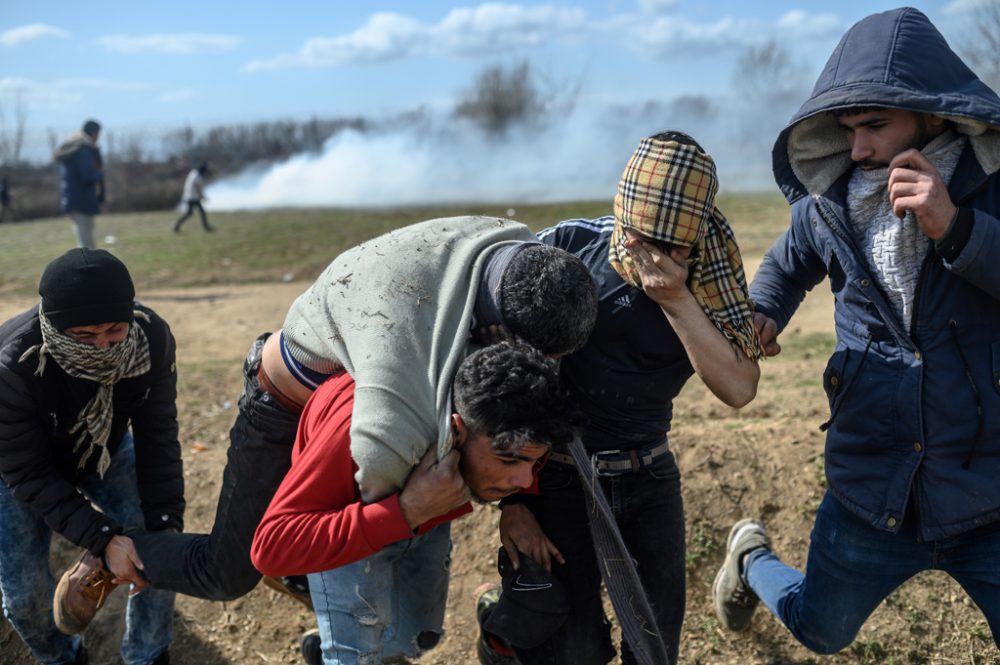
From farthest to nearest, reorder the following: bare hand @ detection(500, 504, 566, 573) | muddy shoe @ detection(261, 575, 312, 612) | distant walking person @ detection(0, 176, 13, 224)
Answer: distant walking person @ detection(0, 176, 13, 224)
muddy shoe @ detection(261, 575, 312, 612)
bare hand @ detection(500, 504, 566, 573)

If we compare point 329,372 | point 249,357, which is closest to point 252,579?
point 249,357

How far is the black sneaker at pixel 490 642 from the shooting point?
322 centimetres

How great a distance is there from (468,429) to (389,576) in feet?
2.58

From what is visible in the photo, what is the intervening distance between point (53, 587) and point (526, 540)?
2014 mm

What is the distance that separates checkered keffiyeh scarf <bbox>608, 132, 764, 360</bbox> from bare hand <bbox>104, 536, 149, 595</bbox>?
200 cm

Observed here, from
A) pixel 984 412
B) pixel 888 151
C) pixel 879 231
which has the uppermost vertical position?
pixel 888 151

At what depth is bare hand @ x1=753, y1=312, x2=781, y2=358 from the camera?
284cm

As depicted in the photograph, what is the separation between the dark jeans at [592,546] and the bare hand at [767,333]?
0.49 m

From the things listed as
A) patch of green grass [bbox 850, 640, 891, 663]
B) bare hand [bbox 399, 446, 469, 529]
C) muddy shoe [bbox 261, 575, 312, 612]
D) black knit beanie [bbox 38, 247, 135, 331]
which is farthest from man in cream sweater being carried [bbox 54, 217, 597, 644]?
→ patch of green grass [bbox 850, 640, 891, 663]

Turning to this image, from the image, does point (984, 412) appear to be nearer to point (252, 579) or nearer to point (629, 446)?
point (629, 446)

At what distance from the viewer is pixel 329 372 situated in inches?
101

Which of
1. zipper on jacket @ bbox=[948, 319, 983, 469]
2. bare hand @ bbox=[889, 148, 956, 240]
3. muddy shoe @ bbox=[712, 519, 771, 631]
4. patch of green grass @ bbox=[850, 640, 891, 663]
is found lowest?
patch of green grass @ bbox=[850, 640, 891, 663]

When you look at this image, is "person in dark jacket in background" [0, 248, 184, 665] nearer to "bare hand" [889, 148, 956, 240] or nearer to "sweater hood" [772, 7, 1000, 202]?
"sweater hood" [772, 7, 1000, 202]

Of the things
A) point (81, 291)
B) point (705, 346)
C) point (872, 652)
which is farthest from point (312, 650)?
Answer: point (872, 652)
